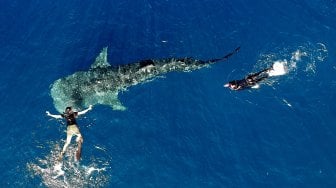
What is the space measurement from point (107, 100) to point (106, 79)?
2103 mm

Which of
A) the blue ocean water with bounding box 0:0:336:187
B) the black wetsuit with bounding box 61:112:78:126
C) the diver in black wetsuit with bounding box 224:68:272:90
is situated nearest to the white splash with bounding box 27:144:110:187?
the blue ocean water with bounding box 0:0:336:187

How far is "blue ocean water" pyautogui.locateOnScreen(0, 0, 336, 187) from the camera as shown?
3641cm

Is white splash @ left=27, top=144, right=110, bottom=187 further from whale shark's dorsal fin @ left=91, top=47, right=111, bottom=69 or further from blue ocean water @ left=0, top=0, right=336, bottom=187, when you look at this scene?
whale shark's dorsal fin @ left=91, top=47, right=111, bottom=69

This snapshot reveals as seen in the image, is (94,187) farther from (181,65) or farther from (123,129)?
(181,65)

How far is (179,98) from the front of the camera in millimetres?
39750

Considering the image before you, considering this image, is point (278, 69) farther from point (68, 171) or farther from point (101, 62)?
point (68, 171)

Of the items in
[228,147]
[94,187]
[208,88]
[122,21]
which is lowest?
[94,187]

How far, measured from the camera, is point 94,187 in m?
35.5

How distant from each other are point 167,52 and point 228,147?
10.5 meters

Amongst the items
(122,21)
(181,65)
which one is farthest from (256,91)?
(122,21)

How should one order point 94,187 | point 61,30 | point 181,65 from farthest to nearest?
point 61,30
point 181,65
point 94,187

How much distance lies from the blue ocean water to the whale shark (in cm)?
67

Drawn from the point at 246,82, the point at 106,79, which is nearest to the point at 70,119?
the point at 106,79

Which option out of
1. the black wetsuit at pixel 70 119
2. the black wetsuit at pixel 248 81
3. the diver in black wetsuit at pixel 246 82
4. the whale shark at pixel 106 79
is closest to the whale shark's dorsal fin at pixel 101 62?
the whale shark at pixel 106 79
